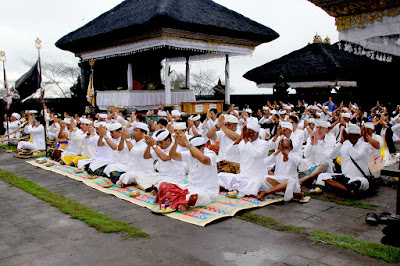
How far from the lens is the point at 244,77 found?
27.4m

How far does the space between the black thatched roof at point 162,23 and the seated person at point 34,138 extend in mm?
6834

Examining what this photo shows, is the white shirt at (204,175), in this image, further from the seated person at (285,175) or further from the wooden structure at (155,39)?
the wooden structure at (155,39)

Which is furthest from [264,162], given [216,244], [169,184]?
[216,244]

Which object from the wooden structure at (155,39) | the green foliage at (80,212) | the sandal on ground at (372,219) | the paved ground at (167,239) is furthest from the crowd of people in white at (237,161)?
the wooden structure at (155,39)

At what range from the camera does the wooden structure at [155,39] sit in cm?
1614

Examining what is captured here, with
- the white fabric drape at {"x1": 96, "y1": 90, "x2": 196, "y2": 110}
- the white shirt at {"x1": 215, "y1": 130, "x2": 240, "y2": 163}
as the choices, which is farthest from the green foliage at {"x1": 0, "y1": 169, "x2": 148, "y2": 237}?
the white fabric drape at {"x1": 96, "y1": 90, "x2": 196, "y2": 110}

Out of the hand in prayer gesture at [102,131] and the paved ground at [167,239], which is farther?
the hand in prayer gesture at [102,131]

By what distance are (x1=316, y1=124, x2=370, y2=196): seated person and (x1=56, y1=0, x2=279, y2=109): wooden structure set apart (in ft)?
35.9

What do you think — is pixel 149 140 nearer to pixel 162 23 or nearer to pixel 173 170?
pixel 173 170

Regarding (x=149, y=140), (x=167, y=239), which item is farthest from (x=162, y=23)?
(x=167, y=239)

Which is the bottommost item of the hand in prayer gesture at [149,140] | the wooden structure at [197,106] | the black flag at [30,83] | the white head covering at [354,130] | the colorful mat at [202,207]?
the colorful mat at [202,207]

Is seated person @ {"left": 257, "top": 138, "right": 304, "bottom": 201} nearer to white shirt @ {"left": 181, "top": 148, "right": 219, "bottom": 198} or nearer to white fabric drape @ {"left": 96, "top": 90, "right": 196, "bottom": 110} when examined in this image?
white shirt @ {"left": 181, "top": 148, "right": 219, "bottom": 198}

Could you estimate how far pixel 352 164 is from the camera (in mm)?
6449

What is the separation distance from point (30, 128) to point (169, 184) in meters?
7.82
